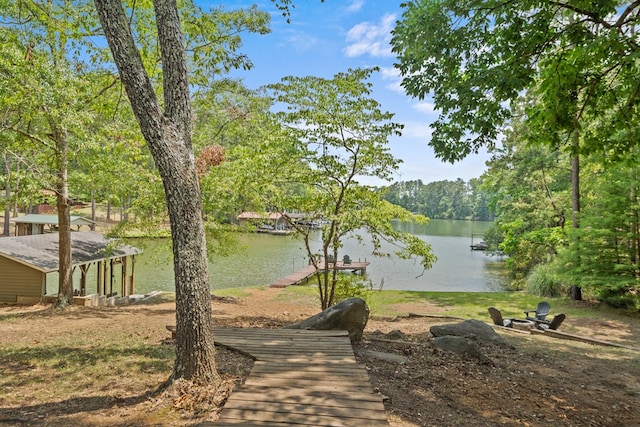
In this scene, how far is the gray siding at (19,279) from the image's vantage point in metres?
14.5

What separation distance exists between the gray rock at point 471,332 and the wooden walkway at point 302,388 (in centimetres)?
246

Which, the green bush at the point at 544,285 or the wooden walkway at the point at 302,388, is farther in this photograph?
the green bush at the point at 544,285

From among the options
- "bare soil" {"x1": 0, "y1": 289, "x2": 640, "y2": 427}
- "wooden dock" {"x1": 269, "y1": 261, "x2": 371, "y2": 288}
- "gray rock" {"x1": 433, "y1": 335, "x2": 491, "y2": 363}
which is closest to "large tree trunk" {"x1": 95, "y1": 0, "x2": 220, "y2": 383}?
"bare soil" {"x1": 0, "y1": 289, "x2": 640, "y2": 427}

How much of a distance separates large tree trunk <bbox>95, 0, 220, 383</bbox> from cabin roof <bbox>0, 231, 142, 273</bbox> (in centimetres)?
1132

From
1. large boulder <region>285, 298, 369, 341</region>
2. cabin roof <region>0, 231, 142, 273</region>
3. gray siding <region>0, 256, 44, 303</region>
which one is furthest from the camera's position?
gray siding <region>0, 256, 44, 303</region>

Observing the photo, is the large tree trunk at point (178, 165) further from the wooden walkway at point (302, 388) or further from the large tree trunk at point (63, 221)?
the large tree trunk at point (63, 221)

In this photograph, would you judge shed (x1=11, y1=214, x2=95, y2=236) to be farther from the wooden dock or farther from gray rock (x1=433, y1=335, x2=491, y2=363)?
gray rock (x1=433, y1=335, x2=491, y2=363)

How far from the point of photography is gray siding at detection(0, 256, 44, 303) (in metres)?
14.5

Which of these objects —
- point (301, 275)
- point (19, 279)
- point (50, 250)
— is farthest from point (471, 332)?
point (301, 275)

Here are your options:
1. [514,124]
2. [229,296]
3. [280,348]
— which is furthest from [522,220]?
[280,348]

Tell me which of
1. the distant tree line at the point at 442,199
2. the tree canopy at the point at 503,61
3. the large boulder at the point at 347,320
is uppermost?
the distant tree line at the point at 442,199

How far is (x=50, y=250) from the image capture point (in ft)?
52.9

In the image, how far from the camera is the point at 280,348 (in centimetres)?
509

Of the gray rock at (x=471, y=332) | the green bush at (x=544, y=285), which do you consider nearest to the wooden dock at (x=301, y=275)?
the green bush at (x=544, y=285)
